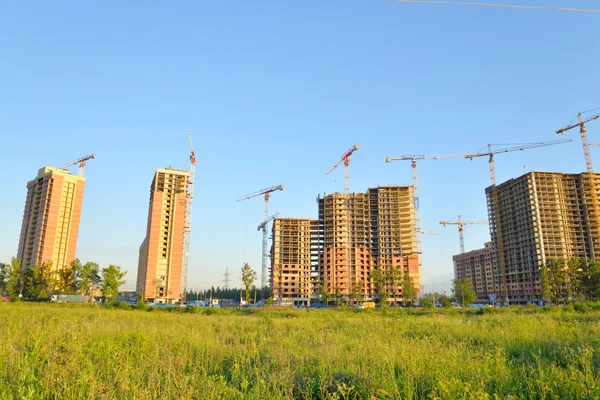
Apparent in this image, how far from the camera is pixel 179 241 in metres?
130

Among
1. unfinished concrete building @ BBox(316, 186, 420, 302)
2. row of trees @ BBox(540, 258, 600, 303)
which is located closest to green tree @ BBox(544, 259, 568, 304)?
row of trees @ BBox(540, 258, 600, 303)

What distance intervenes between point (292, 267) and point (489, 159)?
83062 mm

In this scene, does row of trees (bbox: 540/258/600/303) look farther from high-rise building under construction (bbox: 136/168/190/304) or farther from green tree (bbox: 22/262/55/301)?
green tree (bbox: 22/262/55/301)

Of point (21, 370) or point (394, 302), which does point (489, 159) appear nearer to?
point (394, 302)

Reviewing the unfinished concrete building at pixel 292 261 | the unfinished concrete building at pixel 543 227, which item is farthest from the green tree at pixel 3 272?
the unfinished concrete building at pixel 543 227

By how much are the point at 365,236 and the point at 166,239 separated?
228 ft

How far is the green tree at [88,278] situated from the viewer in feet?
260

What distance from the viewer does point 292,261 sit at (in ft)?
461

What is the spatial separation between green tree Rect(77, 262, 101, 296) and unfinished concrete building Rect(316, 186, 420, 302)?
73.2m

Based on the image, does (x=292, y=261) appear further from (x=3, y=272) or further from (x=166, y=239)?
(x=3, y=272)

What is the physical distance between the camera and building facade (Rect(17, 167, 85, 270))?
379 ft

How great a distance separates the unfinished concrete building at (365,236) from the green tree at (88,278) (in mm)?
73171

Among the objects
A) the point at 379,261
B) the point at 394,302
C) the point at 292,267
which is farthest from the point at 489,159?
the point at 292,267

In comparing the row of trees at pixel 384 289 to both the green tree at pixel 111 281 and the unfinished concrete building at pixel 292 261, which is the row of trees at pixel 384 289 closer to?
the unfinished concrete building at pixel 292 261
